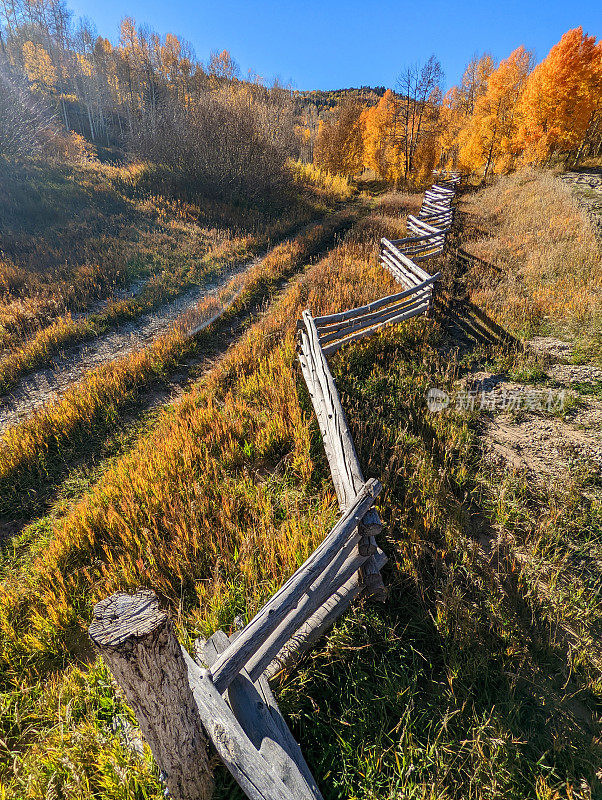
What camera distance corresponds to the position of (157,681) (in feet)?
4.92

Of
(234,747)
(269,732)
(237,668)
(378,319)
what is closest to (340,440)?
(237,668)

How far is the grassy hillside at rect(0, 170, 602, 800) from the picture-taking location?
2055mm

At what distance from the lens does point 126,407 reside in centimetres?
620

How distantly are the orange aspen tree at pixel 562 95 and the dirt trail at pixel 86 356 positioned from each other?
28930mm

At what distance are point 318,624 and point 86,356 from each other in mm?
7350

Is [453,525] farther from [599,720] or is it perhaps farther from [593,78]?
[593,78]

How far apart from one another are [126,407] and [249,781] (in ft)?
18.4

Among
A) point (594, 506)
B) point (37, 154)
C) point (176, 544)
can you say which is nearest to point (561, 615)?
point (594, 506)

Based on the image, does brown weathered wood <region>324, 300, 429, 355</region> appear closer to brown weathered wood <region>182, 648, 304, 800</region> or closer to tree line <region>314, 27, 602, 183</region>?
brown weathered wood <region>182, 648, 304, 800</region>

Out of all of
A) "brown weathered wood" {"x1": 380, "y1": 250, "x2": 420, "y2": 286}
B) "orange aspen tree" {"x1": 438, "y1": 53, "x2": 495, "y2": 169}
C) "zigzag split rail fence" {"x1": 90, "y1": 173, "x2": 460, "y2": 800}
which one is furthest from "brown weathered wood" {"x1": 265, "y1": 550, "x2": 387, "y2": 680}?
"orange aspen tree" {"x1": 438, "y1": 53, "x2": 495, "y2": 169}

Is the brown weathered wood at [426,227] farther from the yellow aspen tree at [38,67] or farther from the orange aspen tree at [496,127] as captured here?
the yellow aspen tree at [38,67]

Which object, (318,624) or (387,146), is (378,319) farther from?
(387,146)

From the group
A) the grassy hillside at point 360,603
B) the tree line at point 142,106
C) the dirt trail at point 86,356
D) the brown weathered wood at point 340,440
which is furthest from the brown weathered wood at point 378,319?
the tree line at point 142,106

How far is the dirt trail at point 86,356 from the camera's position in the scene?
6.14m
